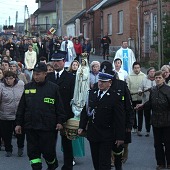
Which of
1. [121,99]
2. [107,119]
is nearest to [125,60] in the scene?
[121,99]

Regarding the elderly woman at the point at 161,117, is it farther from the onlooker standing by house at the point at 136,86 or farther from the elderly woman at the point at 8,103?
the onlooker standing by house at the point at 136,86

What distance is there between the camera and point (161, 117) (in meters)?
10.4

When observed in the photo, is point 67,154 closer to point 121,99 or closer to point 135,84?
point 121,99

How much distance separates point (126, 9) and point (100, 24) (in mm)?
13165

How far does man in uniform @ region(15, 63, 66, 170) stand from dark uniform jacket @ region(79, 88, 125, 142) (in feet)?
2.93

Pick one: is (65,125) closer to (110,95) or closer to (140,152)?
(110,95)

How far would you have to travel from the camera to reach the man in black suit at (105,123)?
8.28 m

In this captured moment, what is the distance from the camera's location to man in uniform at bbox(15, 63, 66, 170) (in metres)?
8.98

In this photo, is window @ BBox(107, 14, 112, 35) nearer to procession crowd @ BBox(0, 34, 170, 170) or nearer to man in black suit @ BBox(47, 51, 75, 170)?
procession crowd @ BBox(0, 34, 170, 170)

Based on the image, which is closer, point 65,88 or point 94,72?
point 65,88

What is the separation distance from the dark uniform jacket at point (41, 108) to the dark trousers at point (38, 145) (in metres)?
0.12

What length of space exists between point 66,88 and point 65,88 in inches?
0.8

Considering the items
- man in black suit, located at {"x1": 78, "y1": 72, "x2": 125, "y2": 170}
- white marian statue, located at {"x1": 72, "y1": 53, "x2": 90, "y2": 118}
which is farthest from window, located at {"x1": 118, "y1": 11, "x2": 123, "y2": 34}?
man in black suit, located at {"x1": 78, "y1": 72, "x2": 125, "y2": 170}

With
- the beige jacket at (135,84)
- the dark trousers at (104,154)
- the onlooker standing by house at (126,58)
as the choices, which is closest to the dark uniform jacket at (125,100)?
the dark trousers at (104,154)
